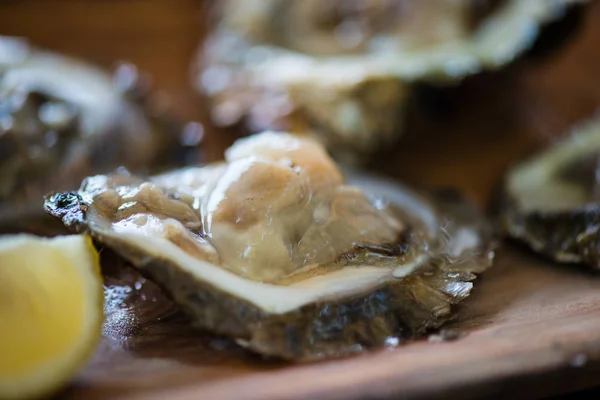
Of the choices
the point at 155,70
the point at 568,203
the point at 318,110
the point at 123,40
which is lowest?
the point at 568,203

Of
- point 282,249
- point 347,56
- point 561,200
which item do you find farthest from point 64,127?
point 561,200

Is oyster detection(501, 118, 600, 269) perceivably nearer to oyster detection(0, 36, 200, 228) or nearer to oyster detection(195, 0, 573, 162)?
oyster detection(195, 0, 573, 162)

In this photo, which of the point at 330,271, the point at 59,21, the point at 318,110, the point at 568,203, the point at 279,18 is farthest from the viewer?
the point at 59,21

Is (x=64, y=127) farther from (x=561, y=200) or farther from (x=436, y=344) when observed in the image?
(x=561, y=200)

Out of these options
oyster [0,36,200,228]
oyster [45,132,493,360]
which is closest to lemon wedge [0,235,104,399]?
oyster [45,132,493,360]

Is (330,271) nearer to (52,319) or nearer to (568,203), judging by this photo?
(52,319)

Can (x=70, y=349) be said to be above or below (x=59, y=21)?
below

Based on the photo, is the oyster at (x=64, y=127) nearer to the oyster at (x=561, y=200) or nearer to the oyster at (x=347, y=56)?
the oyster at (x=347, y=56)

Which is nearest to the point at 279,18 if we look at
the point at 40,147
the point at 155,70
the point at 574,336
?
the point at 155,70
